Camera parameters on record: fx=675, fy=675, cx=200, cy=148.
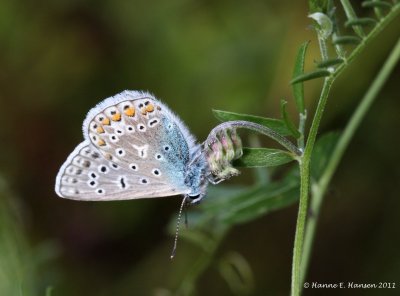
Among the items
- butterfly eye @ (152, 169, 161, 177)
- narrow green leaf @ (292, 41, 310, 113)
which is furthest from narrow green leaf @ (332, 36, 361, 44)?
butterfly eye @ (152, 169, 161, 177)

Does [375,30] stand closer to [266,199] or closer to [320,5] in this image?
[320,5]

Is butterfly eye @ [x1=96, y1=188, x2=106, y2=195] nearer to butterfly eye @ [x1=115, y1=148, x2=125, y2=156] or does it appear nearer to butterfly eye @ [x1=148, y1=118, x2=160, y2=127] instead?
butterfly eye @ [x1=115, y1=148, x2=125, y2=156]

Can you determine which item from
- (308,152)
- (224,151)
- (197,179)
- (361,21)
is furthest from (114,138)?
(361,21)

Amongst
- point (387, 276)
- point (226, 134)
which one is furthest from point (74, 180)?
point (387, 276)

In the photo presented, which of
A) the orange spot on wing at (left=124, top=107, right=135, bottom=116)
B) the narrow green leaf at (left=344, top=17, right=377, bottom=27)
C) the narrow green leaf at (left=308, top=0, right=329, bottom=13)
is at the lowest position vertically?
the orange spot on wing at (left=124, top=107, right=135, bottom=116)

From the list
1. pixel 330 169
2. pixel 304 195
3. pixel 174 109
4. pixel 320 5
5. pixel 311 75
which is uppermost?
pixel 174 109

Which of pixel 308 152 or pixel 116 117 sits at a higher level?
A: pixel 116 117
